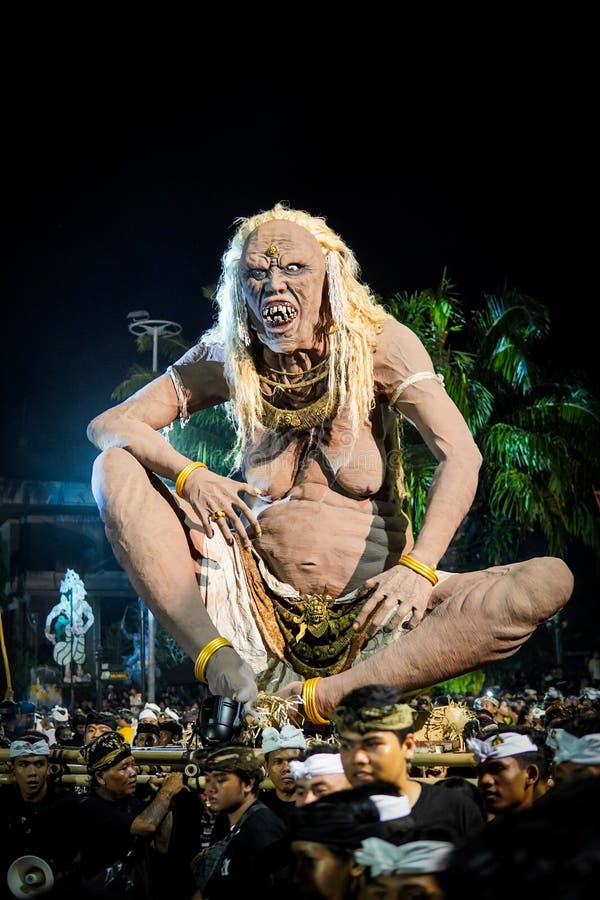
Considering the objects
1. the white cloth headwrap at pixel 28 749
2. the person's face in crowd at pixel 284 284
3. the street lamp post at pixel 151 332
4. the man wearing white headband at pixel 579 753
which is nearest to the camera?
the man wearing white headband at pixel 579 753

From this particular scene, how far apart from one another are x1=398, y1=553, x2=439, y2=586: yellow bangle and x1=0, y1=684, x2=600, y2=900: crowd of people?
2.68ft

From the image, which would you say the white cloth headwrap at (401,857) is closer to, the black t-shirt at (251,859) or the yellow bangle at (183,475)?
the black t-shirt at (251,859)

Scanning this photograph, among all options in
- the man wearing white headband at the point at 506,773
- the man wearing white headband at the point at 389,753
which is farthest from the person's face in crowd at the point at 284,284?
the man wearing white headband at the point at 389,753

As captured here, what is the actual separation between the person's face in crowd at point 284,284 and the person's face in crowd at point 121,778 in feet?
7.28

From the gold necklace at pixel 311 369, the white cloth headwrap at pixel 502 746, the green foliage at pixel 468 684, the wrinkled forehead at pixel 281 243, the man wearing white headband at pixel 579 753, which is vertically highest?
the wrinkled forehead at pixel 281 243

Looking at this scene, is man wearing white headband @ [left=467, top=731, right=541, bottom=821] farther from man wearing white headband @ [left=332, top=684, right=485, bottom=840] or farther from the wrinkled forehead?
the wrinkled forehead

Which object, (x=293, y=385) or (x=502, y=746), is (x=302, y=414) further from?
(x=502, y=746)

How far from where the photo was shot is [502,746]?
13.4ft

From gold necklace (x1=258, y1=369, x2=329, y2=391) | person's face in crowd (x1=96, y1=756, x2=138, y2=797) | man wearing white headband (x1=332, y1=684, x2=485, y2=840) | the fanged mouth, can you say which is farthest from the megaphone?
the fanged mouth

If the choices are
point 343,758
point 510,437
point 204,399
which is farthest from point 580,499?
point 343,758

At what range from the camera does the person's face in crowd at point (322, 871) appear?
2697mm

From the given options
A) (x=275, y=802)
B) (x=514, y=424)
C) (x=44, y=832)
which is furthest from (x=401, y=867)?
(x=514, y=424)

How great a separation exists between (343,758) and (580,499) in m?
16.7

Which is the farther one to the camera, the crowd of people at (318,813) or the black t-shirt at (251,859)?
the black t-shirt at (251,859)
